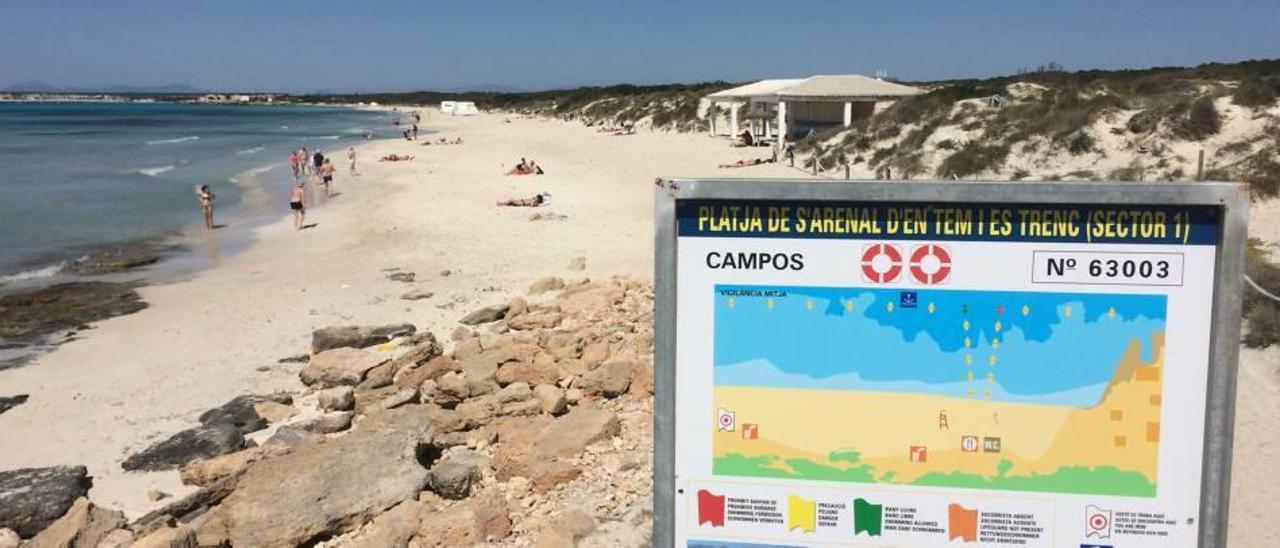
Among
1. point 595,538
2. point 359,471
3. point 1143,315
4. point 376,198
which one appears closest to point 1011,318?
point 1143,315

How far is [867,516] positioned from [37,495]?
628 cm

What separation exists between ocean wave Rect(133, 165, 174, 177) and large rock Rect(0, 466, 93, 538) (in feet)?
109

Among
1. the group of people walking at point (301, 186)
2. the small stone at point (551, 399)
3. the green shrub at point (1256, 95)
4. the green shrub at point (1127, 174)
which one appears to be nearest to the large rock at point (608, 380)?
the small stone at point (551, 399)

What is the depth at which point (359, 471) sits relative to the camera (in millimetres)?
5855

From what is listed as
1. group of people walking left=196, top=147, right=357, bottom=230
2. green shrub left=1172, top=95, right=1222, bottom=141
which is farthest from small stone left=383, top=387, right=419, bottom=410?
green shrub left=1172, top=95, right=1222, bottom=141

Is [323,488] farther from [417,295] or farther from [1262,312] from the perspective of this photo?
[417,295]

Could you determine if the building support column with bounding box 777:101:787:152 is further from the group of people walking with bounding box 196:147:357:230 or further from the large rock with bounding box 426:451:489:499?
the large rock with bounding box 426:451:489:499

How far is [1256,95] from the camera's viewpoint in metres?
20.8

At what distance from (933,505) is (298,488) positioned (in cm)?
421

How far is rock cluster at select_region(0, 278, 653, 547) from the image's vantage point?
5.26m

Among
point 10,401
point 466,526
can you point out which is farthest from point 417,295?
point 466,526

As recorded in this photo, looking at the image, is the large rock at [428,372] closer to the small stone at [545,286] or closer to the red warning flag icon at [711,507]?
the small stone at [545,286]

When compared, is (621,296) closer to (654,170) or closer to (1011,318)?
(1011,318)

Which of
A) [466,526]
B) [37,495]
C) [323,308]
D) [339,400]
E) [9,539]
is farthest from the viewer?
[323,308]
